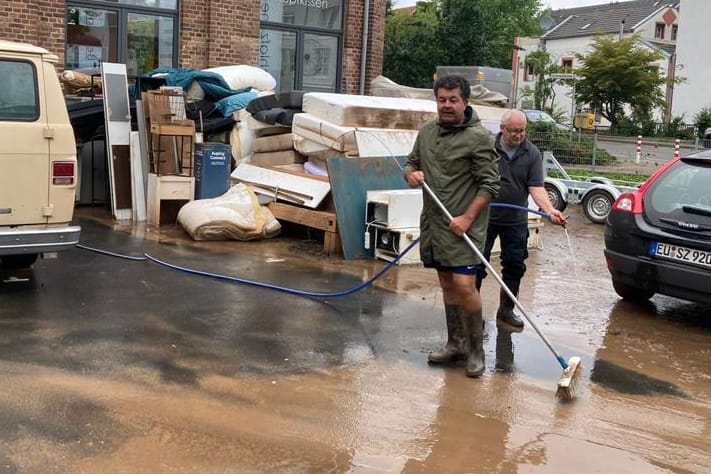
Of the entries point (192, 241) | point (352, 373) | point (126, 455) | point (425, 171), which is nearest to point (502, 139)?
point (425, 171)

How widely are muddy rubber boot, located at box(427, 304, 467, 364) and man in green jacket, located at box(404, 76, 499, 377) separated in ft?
0.66

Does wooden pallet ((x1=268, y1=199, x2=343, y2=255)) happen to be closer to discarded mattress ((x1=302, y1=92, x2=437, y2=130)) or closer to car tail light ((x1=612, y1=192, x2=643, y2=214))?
discarded mattress ((x1=302, y1=92, x2=437, y2=130))

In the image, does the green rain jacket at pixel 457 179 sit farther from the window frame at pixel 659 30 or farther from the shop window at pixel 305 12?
the window frame at pixel 659 30

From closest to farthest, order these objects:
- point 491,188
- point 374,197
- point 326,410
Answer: point 326,410, point 491,188, point 374,197

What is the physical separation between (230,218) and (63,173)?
2.99m

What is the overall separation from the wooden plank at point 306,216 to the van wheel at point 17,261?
10.1 feet

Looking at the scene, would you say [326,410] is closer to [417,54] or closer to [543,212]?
[543,212]

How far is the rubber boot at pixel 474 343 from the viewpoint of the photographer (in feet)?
18.0

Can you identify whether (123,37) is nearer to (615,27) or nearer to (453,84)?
(453,84)

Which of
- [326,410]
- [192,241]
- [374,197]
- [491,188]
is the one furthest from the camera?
[192,241]

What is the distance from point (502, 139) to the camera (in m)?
6.55

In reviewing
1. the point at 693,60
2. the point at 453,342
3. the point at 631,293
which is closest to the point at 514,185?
the point at 453,342

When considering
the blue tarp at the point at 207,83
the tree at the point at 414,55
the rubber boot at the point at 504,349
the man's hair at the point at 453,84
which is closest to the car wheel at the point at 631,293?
the rubber boot at the point at 504,349

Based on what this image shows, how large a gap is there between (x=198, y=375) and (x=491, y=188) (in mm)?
2209
